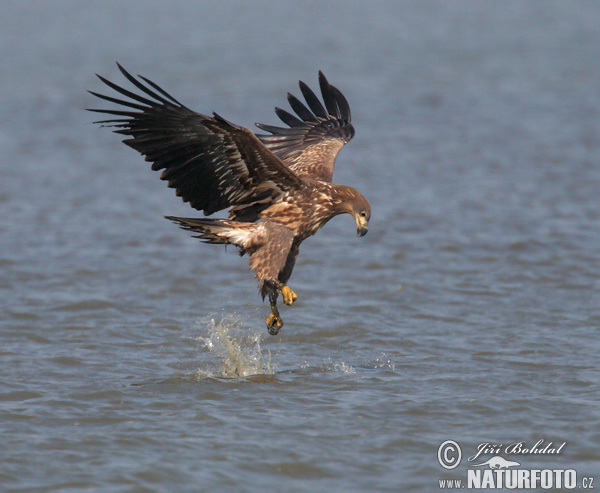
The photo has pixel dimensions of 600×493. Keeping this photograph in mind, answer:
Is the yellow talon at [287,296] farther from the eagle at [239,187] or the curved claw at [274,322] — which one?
the curved claw at [274,322]

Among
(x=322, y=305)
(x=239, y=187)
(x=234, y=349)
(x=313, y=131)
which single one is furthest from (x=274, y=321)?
(x=313, y=131)

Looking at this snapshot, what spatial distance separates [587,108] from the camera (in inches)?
750

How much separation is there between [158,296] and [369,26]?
66.9 ft

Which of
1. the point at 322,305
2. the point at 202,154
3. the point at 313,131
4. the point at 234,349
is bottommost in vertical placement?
the point at 234,349

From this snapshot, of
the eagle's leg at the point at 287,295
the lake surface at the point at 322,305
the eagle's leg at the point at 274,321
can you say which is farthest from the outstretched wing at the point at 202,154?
the lake surface at the point at 322,305

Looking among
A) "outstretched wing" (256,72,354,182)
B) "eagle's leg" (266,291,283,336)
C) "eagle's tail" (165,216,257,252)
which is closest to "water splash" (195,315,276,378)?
"eagle's leg" (266,291,283,336)

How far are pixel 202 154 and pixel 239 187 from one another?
0.46m

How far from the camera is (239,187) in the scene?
7609mm

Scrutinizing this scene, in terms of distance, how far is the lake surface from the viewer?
6164 millimetres

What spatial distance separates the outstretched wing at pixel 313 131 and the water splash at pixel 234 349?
150cm

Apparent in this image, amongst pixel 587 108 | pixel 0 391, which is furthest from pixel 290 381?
pixel 587 108

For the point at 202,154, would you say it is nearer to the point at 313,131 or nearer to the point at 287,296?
the point at 287,296

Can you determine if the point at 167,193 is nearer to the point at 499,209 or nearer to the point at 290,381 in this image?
the point at 499,209

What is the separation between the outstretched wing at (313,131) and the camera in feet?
29.3
